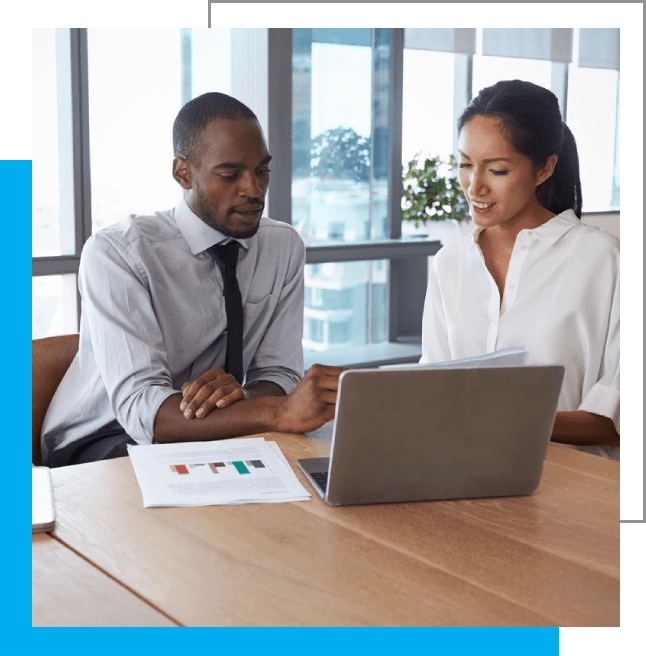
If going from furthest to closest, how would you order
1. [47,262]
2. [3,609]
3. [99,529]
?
[47,262]
[99,529]
[3,609]

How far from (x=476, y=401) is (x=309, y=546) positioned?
0.30 metres

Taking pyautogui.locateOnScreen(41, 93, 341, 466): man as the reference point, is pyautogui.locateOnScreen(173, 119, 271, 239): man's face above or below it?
above

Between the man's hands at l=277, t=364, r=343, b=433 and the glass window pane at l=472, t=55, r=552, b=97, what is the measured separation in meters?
4.81

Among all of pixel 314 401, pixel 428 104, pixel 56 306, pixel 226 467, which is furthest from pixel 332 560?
pixel 428 104

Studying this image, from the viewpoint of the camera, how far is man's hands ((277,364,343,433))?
154cm

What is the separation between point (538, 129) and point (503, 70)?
179 inches

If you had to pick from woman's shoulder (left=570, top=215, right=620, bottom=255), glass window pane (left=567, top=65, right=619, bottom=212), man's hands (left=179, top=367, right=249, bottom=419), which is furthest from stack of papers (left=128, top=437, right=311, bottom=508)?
glass window pane (left=567, top=65, right=619, bottom=212)

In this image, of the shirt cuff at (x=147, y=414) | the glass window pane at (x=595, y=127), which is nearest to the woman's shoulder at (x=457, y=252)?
the shirt cuff at (x=147, y=414)

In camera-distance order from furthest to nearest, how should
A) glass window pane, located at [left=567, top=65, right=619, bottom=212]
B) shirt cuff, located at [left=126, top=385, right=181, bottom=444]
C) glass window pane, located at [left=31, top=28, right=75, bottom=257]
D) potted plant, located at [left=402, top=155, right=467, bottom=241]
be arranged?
glass window pane, located at [left=567, top=65, right=619, bottom=212]
potted plant, located at [left=402, top=155, right=467, bottom=241]
glass window pane, located at [left=31, top=28, right=75, bottom=257]
shirt cuff, located at [left=126, top=385, right=181, bottom=444]

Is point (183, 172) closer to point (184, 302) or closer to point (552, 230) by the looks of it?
point (184, 302)

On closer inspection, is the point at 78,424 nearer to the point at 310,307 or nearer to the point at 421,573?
the point at 421,573

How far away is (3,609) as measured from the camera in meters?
0.77

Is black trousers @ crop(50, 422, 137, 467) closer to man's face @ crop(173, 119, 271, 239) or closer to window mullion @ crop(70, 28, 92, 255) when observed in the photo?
man's face @ crop(173, 119, 271, 239)

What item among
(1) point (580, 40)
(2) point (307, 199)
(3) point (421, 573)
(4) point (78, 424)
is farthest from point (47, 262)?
(1) point (580, 40)
